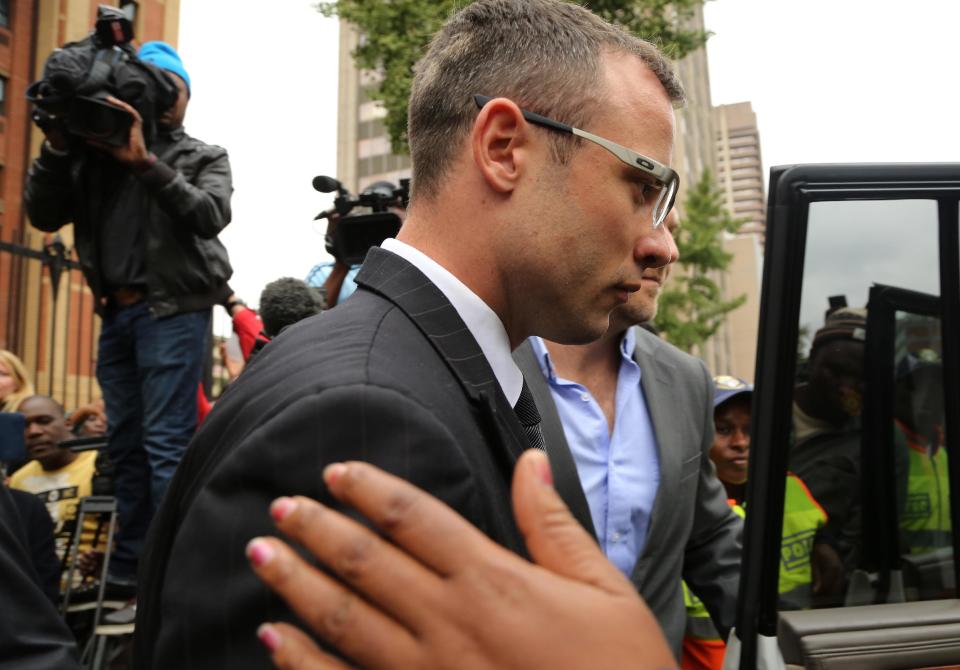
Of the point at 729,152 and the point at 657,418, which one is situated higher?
the point at 729,152

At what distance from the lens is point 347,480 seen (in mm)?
747

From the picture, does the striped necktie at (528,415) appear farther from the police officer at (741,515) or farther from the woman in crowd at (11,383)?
the woman in crowd at (11,383)

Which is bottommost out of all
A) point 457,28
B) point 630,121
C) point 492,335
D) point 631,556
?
point 631,556

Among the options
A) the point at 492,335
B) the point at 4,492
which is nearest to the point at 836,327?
the point at 492,335

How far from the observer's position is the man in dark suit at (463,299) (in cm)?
97

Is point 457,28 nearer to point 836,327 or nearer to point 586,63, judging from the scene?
point 586,63

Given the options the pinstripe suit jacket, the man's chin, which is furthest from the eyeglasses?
the man's chin

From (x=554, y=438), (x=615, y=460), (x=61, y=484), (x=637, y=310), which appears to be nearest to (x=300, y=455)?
(x=554, y=438)

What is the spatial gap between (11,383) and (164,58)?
111 inches

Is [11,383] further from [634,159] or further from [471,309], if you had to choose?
[634,159]

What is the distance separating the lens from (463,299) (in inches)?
56.8

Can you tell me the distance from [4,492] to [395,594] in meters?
2.10

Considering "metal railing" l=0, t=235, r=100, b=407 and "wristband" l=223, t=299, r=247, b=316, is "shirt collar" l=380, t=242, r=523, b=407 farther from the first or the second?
"metal railing" l=0, t=235, r=100, b=407

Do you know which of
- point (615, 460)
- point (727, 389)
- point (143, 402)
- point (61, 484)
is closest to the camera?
point (615, 460)
